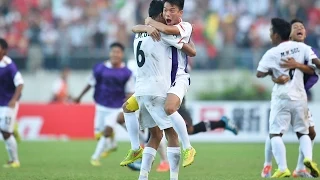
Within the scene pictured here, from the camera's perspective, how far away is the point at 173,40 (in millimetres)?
11055

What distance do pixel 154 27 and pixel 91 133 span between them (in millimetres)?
16226

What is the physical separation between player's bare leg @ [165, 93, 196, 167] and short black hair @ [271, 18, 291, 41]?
327 cm

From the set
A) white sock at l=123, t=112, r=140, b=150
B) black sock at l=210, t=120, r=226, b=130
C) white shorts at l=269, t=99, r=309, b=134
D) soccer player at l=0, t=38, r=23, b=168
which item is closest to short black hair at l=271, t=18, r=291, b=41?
white shorts at l=269, t=99, r=309, b=134

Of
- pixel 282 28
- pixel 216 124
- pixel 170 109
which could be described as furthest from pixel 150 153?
pixel 216 124

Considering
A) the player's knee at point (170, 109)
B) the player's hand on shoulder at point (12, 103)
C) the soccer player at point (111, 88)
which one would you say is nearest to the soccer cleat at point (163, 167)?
the soccer player at point (111, 88)

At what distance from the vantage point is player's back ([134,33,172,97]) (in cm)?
1113

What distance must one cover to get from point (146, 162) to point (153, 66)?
4.49 ft

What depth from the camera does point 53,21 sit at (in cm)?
3097

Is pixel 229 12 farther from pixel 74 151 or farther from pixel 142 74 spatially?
pixel 142 74

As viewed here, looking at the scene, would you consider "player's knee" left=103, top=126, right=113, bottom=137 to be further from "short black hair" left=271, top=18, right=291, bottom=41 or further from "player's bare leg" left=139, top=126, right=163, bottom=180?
"player's bare leg" left=139, top=126, right=163, bottom=180

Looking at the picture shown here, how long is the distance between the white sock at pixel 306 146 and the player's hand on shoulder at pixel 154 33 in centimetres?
368

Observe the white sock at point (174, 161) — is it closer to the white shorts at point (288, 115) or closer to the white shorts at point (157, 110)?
the white shorts at point (157, 110)

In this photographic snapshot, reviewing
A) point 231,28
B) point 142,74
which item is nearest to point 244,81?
point 231,28

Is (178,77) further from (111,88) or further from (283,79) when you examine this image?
(111,88)
